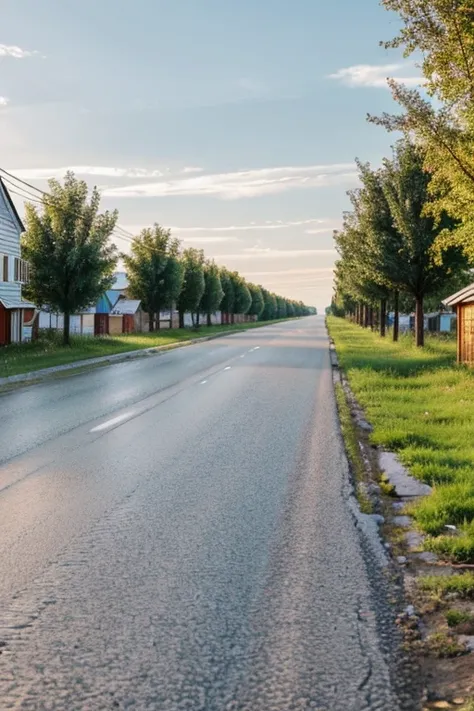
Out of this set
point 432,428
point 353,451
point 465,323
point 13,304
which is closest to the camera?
point 353,451

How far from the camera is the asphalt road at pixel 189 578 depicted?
3.62 meters

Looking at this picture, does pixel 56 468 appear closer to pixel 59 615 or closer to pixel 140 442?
pixel 140 442

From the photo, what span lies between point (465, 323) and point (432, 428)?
14716mm

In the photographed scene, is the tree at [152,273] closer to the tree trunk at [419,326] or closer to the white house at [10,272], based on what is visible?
the white house at [10,272]

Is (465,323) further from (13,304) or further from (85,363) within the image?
(13,304)

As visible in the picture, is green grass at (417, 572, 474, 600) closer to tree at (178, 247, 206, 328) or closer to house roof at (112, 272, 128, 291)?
tree at (178, 247, 206, 328)

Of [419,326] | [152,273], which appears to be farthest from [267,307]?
[419,326]

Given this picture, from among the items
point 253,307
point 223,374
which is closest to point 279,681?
point 223,374

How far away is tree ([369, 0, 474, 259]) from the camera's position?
1375cm

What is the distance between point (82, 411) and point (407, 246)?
2117 cm

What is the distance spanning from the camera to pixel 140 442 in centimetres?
1070

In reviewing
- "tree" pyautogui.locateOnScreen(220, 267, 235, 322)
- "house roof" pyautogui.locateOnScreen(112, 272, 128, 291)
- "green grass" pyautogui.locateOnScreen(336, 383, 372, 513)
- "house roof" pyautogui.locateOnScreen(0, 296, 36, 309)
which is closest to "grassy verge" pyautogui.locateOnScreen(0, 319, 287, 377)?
"house roof" pyautogui.locateOnScreen(0, 296, 36, 309)

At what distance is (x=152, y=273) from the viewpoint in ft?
200

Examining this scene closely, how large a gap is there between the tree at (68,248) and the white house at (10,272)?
658 millimetres
